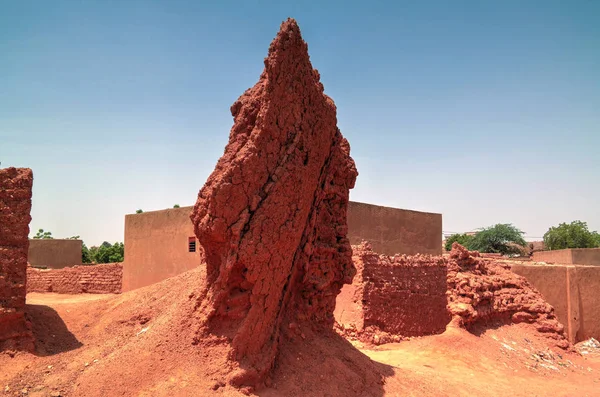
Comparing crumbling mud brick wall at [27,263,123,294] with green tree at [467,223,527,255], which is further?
green tree at [467,223,527,255]

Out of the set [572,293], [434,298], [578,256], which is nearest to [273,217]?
[434,298]

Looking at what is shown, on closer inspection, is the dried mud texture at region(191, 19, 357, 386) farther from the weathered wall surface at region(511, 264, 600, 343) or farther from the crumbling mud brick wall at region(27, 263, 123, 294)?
the crumbling mud brick wall at region(27, 263, 123, 294)

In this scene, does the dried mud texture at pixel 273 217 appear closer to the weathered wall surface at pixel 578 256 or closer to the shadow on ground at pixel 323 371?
the shadow on ground at pixel 323 371

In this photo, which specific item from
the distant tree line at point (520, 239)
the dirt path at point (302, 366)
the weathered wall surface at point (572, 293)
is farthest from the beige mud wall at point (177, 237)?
the distant tree line at point (520, 239)

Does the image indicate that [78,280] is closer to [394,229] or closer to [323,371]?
[394,229]

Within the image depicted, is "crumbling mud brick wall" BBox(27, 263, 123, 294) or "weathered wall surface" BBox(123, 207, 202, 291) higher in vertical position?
"weathered wall surface" BBox(123, 207, 202, 291)

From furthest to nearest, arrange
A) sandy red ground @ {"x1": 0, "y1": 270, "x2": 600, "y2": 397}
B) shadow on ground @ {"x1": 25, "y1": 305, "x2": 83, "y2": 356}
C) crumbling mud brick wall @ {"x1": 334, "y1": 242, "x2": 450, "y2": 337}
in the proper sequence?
crumbling mud brick wall @ {"x1": 334, "y1": 242, "x2": 450, "y2": 337}, shadow on ground @ {"x1": 25, "y1": 305, "x2": 83, "y2": 356}, sandy red ground @ {"x1": 0, "y1": 270, "x2": 600, "y2": 397}

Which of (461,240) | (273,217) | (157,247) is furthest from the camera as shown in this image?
(461,240)

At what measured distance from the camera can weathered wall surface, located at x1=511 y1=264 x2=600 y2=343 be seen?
13.8 m

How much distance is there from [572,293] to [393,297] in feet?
20.9

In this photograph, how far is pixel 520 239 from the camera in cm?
4206

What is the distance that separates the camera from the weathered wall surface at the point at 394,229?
1611 cm

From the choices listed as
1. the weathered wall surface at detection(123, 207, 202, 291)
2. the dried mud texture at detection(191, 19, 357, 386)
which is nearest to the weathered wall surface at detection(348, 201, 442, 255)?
the weathered wall surface at detection(123, 207, 202, 291)

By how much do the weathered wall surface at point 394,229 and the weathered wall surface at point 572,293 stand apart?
4.52 meters
